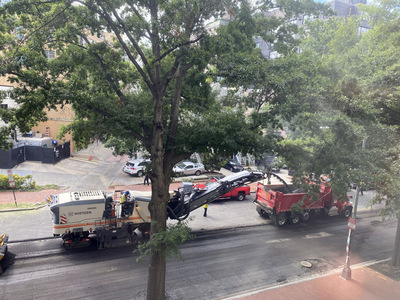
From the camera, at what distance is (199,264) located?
40.0 feet

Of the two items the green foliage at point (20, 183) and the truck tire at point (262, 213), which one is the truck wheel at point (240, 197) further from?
the green foliage at point (20, 183)

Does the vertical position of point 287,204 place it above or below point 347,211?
above

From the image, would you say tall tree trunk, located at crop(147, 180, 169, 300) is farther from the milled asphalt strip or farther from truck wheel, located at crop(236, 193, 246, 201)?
truck wheel, located at crop(236, 193, 246, 201)

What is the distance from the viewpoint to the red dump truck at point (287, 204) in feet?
55.5

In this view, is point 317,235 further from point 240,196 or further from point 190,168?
point 190,168

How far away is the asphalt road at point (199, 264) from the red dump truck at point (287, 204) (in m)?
0.98

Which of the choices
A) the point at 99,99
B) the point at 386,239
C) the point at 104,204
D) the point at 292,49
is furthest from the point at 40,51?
the point at 386,239

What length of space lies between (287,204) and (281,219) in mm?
988

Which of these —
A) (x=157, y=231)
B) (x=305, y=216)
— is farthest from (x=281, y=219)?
(x=157, y=231)

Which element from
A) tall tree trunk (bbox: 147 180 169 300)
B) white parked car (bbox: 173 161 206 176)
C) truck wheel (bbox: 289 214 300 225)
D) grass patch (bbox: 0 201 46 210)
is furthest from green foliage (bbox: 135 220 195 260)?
white parked car (bbox: 173 161 206 176)

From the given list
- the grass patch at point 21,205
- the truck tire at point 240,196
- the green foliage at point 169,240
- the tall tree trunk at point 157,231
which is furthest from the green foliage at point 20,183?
the green foliage at point 169,240

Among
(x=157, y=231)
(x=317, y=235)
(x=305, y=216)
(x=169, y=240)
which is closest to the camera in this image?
(x=169, y=240)

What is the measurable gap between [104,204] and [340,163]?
935 centimetres

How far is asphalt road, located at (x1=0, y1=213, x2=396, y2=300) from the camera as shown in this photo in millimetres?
10078
